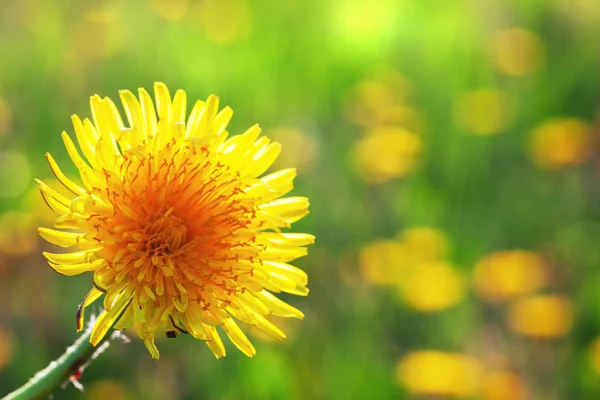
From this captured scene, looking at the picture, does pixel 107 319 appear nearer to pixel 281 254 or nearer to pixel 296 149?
pixel 281 254

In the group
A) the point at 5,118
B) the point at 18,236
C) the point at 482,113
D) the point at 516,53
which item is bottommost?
the point at 18,236

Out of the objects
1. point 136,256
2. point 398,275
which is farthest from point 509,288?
point 136,256

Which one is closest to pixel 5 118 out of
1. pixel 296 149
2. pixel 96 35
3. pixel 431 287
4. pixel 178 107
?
pixel 96 35

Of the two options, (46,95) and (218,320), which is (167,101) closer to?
(218,320)

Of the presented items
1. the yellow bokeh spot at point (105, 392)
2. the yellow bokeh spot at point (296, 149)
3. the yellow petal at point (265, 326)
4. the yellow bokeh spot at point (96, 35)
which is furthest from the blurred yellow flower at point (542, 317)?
the yellow bokeh spot at point (96, 35)

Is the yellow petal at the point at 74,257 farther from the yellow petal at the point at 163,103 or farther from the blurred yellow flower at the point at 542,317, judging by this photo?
the blurred yellow flower at the point at 542,317

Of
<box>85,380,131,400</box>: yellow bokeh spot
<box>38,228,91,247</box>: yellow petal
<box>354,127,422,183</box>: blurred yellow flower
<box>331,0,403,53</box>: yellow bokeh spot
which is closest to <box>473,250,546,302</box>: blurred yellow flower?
<box>354,127,422,183</box>: blurred yellow flower
